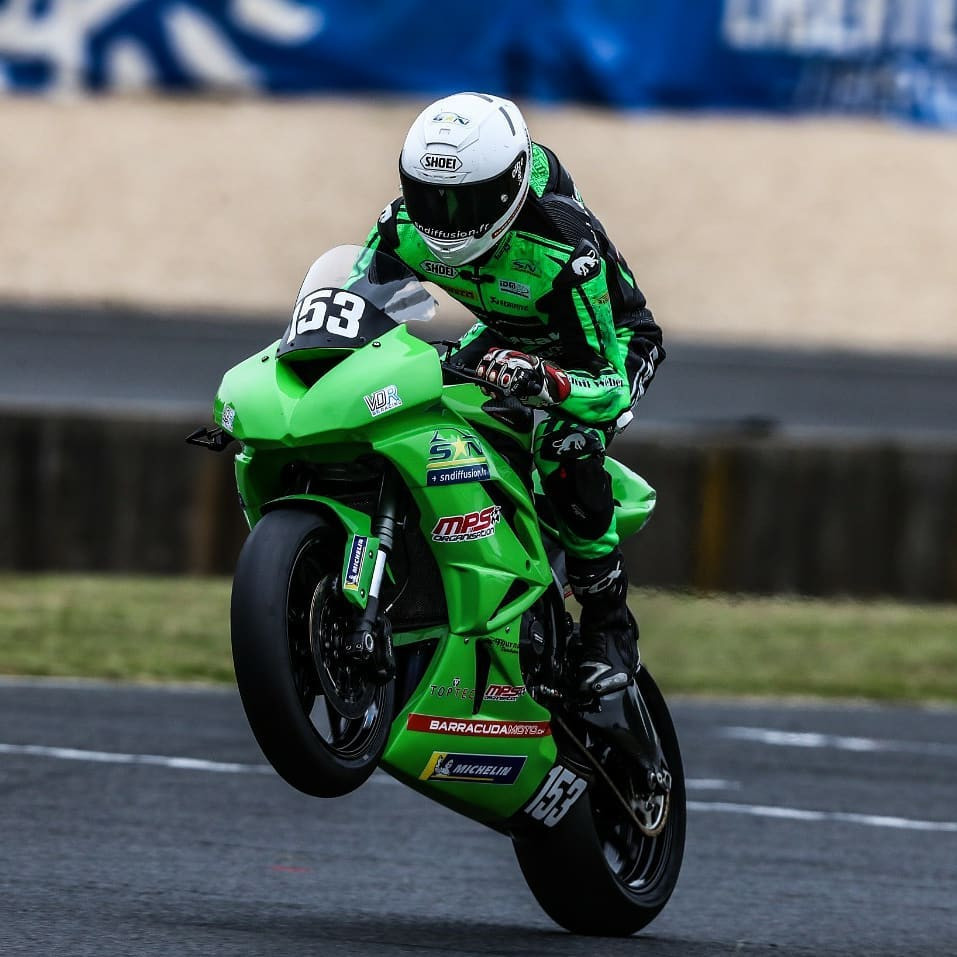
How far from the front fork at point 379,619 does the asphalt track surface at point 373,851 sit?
0.76 metres

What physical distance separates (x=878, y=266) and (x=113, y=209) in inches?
326

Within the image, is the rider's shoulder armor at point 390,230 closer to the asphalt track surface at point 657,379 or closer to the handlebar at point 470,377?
the handlebar at point 470,377

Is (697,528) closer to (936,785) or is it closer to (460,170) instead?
(936,785)

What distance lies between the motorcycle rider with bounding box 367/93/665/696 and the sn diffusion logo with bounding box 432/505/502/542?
29 centimetres

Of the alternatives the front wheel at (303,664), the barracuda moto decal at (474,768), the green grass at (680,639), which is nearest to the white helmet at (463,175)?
the front wheel at (303,664)

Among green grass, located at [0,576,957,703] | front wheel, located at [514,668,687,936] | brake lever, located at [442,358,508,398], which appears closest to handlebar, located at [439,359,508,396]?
brake lever, located at [442,358,508,398]

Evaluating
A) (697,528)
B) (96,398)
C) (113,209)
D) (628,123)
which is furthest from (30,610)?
(628,123)

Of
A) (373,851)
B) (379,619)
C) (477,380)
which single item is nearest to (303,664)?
(379,619)

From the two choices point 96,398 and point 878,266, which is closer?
point 96,398

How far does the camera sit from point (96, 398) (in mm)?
15836

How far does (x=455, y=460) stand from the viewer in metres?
4.59

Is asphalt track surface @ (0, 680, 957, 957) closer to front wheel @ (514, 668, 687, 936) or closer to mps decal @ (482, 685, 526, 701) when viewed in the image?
front wheel @ (514, 668, 687, 936)

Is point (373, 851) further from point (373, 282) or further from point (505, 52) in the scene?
point (505, 52)

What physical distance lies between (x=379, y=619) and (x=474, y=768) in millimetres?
617
